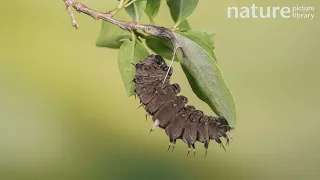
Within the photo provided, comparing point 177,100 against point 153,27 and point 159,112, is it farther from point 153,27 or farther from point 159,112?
point 153,27

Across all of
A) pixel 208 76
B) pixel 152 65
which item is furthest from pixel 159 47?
pixel 208 76

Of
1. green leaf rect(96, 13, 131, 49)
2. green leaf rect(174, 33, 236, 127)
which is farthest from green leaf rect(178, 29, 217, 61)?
green leaf rect(96, 13, 131, 49)

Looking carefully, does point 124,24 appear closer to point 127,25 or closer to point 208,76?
point 127,25

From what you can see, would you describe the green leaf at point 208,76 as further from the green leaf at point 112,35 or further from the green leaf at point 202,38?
the green leaf at point 112,35

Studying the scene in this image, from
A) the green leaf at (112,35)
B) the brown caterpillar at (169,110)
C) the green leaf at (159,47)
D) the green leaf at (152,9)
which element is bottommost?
the brown caterpillar at (169,110)

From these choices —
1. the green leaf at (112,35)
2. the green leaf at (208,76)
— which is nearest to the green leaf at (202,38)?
the green leaf at (208,76)

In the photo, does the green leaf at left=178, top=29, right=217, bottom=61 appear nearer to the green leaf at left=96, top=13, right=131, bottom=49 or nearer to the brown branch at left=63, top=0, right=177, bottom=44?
the brown branch at left=63, top=0, right=177, bottom=44
